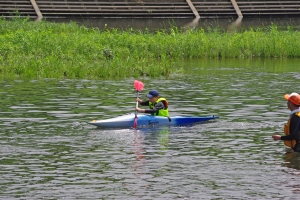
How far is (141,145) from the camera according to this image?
20.2 m

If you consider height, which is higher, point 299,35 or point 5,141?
point 299,35

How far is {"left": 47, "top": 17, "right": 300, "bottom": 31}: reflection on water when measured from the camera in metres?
59.3

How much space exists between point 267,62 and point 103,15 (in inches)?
974

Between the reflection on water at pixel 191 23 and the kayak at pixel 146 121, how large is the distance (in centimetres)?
3438

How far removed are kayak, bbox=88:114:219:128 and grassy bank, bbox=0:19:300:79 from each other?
11.1 m

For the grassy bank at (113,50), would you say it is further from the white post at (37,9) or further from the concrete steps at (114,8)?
the concrete steps at (114,8)

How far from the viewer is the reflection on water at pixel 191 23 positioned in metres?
59.3

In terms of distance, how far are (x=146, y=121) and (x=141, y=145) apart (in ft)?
9.22

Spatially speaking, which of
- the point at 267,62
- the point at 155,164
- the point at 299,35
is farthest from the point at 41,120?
the point at 299,35

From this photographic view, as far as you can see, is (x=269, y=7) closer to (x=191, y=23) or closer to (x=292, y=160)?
(x=191, y=23)

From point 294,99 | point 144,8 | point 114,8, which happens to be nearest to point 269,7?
point 144,8

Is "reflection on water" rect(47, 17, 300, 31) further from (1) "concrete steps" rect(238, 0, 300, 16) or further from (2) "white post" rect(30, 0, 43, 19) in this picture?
(1) "concrete steps" rect(238, 0, 300, 16)

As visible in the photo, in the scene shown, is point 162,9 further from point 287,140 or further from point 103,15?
point 287,140

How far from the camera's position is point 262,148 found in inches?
780
